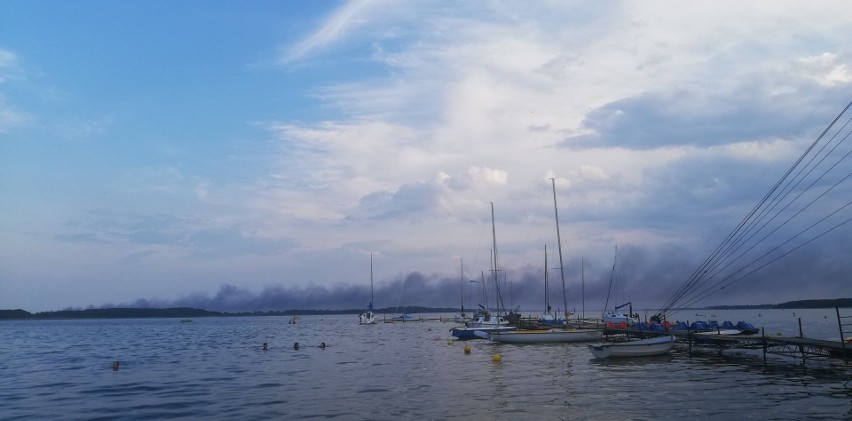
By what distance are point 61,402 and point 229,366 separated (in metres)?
17.9

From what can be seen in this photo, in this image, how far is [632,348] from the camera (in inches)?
1901

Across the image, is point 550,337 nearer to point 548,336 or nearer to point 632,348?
point 548,336

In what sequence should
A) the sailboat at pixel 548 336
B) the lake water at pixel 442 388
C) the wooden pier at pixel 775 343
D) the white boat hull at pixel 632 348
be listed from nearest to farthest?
the lake water at pixel 442 388 < the wooden pier at pixel 775 343 < the white boat hull at pixel 632 348 < the sailboat at pixel 548 336

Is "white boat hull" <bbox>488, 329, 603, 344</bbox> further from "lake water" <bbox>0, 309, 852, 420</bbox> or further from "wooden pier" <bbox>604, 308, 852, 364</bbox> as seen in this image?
"lake water" <bbox>0, 309, 852, 420</bbox>

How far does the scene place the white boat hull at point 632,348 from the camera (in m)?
47.3

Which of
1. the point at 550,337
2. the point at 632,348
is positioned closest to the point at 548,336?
the point at 550,337

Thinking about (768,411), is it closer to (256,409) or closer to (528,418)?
(528,418)

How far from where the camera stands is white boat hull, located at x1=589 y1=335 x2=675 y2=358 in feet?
155

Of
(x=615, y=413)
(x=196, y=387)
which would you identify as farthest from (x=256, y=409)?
(x=615, y=413)

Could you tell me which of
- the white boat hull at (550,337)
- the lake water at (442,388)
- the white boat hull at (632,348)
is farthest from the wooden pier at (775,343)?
the white boat hull at (632,348)

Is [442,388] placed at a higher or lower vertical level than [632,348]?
lower

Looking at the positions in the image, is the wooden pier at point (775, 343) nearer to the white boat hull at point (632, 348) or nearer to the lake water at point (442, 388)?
the lake water at point (442, 388)

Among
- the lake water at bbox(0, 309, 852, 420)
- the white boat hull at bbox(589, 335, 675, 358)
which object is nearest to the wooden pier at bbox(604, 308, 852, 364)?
the lake water at bbox(0, 309, 852, 420)

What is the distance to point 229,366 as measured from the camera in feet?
164
